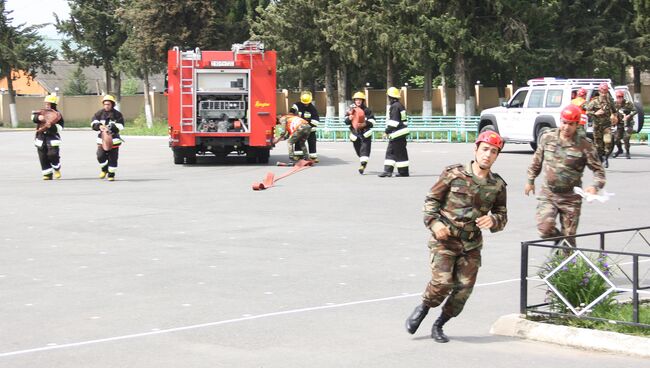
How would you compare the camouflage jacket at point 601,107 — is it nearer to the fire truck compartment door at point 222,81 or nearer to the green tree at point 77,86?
the fire truck compartment door at point 222,81

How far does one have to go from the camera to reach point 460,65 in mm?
48812

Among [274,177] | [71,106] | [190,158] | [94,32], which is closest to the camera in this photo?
[274,177]

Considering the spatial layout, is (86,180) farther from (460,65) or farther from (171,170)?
(460,65)

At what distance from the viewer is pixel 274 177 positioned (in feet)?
76.4

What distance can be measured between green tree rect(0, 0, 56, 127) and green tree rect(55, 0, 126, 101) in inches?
99.9

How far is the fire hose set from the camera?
69.4ft

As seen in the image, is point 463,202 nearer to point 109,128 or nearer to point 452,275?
point 452,275

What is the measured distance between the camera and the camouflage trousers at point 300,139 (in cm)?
2697

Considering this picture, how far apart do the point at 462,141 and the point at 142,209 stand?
82.2ft

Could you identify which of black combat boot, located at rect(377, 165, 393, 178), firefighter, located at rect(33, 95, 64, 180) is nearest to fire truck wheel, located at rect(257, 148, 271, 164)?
black combat boot, located at rect(377, 165, 393, 178)

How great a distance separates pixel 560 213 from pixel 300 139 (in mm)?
16950

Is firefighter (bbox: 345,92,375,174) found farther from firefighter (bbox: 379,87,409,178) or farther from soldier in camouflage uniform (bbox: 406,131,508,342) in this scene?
soldier in camouflage uniform (bbox: 406,131,508,342)

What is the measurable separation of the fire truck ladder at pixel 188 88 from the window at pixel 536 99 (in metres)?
9.36

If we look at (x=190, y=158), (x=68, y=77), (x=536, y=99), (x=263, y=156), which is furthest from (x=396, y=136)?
(x=68, y=77)
